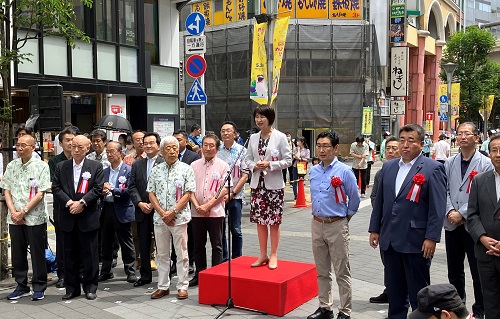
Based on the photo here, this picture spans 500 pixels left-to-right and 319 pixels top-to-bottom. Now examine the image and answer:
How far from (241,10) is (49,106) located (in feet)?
82.6

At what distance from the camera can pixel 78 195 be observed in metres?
6.46

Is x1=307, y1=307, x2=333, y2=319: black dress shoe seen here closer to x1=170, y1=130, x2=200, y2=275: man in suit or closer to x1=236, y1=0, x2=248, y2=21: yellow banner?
x1=170, y1=130, x2=200, y2=275: man in suit

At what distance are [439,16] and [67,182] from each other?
51.1m

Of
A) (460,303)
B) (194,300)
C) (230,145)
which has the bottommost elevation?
(194,300)

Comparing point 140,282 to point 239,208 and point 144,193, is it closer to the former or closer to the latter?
Answer: point 144,193

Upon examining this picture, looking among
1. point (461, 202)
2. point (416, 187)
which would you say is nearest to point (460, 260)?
point (461, 202)

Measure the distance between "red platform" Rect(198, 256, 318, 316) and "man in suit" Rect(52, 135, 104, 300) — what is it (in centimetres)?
142

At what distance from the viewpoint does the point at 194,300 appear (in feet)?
20.9

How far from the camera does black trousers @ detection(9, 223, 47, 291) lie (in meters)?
6.53

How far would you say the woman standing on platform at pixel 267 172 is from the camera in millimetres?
6066

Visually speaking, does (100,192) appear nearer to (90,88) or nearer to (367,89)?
(90,88)

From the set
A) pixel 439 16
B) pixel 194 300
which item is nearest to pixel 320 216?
pixel 194 300

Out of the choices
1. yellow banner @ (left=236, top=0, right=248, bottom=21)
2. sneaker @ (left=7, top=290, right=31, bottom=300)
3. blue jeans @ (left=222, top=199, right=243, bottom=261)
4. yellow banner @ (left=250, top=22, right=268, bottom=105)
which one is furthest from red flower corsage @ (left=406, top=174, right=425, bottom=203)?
yellow banner @ (left=236, top=0, right=248, bottom=21)

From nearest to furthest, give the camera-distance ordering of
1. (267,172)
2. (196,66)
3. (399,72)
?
(267,172) < (196,66) < (399,72)
